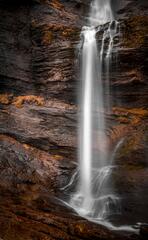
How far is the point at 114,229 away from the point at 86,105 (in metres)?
8.90

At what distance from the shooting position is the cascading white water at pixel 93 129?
12.9 meters

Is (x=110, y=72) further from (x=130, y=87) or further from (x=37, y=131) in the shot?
(x=37, y=131)

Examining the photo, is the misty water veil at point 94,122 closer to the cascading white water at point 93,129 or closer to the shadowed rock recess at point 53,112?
the cascading white water at point 93,129

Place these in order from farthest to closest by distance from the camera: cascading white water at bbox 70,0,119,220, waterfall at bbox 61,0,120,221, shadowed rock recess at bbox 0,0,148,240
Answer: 1. waterfall at bbox 61,0,120,221
2. cascading white water at bbox 70,0,119,220
3. shadowed rock recess at bbox 0,0,148,240

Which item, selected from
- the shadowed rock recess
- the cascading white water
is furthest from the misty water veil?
the shadowed rock recess

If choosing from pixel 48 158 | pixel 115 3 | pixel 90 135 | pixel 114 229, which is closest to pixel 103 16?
pixel 115 3

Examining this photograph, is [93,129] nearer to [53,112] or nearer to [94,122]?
[94,122]

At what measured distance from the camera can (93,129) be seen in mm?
16625

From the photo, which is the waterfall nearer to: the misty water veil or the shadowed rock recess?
the misty water veil

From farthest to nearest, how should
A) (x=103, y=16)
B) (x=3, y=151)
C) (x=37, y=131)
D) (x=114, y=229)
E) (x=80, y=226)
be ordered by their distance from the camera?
(x=103, y=16) < (x=37, y=131) < (x=3, y=151) < (x=114, y=229) < (x=80, y=226)

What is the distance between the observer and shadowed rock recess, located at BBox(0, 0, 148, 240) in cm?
1100

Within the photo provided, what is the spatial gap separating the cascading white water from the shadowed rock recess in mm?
422

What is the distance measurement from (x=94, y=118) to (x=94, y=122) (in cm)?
26

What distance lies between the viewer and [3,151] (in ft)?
47.8
